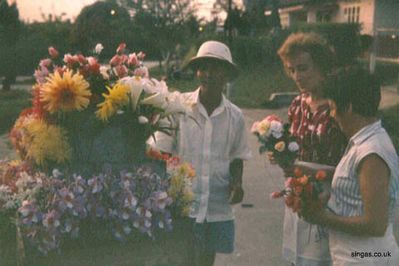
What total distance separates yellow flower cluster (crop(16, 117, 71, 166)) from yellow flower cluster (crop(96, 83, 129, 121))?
186mm

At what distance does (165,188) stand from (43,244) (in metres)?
0.55

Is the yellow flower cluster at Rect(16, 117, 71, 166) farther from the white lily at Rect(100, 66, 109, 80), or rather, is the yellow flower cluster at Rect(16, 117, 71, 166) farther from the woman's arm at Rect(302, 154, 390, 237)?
the woman's arm at Rect(302, 154, 390, 237)

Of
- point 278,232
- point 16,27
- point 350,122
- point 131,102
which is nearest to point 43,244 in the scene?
point 131,102

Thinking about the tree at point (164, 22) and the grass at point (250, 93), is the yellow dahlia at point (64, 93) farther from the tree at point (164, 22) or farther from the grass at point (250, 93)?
the tree at point (164, 22)

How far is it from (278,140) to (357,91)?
889mm

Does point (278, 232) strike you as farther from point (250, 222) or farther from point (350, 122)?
point (350, 122)

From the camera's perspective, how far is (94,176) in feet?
8.38

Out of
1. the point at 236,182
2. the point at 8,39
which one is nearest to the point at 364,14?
the point at 8,39

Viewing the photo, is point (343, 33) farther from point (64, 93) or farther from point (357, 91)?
point (64, 93)

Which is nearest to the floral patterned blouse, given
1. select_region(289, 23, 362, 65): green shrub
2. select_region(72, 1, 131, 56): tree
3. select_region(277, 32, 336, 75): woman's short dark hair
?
select_region(277, 32, 336, 75): woman's short dark hair

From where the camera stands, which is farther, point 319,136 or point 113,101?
point 319,136

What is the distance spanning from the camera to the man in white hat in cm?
370

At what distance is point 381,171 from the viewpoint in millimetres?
2406

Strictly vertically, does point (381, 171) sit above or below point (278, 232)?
above
